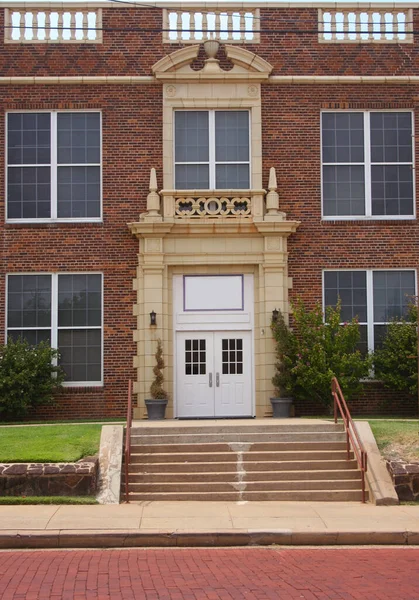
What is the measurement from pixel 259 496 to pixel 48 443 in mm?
3840

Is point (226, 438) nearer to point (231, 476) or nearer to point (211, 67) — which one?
point (231, 476)

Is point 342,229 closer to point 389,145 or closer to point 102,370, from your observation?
point 389,145

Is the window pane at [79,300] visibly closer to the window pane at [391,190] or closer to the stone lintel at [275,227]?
the stone lintel at [275,227]

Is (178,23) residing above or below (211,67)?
above

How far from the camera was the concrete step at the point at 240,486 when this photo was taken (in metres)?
14.7

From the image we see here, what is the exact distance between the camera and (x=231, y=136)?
21.9 meters

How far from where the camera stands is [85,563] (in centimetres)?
1038

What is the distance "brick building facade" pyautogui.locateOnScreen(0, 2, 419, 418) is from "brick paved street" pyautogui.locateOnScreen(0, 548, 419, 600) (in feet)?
33.1

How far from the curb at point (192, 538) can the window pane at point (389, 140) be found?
491 inches

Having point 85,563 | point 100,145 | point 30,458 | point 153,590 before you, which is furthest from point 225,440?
point 100,145

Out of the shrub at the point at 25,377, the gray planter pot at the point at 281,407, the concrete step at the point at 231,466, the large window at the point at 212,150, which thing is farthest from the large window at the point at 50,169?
the concrete step at the point at 231,466

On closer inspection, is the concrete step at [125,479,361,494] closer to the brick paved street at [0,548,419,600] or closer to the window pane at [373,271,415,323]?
the brick paved street at [0,548,419,600]

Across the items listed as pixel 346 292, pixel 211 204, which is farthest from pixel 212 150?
pixel 346 292

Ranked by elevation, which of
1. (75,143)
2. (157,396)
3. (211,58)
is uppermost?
(211,58)
